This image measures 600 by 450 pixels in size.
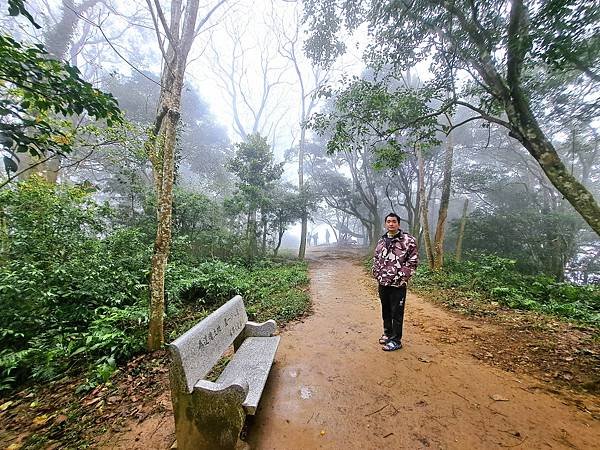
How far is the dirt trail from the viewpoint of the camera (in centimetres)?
238

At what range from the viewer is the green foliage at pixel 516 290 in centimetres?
564

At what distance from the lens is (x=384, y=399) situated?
296 cm

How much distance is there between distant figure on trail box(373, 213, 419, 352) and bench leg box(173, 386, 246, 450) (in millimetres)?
2663

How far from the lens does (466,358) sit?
3850 millimetres

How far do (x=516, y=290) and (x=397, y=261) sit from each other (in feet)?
17.6

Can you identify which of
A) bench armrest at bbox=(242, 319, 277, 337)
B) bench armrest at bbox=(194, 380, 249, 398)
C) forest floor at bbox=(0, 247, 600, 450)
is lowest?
forest floor at bbox=(0, 247, 600, 450)

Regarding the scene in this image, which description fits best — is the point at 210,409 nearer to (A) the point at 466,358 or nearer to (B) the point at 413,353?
(B) the point at 413,353

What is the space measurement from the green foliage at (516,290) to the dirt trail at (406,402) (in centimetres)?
292

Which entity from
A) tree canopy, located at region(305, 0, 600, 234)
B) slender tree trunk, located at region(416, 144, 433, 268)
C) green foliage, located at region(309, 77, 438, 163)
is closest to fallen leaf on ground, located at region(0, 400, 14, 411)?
green foliage, located at region(309, 77, 438, 163)

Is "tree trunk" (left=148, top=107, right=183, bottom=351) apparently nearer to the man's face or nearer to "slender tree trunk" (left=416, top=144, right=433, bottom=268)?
the man's face

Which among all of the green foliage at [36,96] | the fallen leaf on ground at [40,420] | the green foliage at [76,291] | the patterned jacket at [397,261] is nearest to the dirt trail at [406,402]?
the patterned jacket at [397,261]

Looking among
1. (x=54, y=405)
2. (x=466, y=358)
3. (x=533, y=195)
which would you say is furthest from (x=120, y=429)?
(x=533, y=195)

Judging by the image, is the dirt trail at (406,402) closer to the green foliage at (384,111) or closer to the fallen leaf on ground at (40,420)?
the fallen leaf on ground at (40,420)

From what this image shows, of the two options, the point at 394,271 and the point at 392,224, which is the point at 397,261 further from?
the point at 392,224
